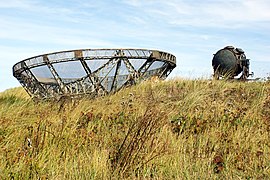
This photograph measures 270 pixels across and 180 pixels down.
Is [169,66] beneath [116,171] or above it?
above

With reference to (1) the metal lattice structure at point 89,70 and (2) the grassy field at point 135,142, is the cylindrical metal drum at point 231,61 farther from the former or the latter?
(2) the grassy field at point 135,142

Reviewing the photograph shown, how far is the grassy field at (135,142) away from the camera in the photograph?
4.58m

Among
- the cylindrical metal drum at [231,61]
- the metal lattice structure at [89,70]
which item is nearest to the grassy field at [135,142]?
the metal lattice structure at [89,70]

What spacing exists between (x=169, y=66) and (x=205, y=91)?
4551 millimetres

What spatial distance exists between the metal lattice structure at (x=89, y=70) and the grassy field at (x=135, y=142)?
410 centimetres

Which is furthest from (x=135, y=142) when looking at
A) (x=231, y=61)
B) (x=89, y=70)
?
(x=231, y=61)

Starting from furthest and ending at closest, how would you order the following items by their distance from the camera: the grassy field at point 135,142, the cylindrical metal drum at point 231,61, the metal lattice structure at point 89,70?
the cylindrical metal drum at point 231,61 < the metal lattice structure at point 89,70 < the grassy field at point 135,142

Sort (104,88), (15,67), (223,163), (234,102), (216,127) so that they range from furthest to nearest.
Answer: (15,67), (104,88), (234,102), (216,127), (223,163)

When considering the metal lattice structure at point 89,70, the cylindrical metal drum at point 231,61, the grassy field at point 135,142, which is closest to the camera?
the grassy field at point 135,142

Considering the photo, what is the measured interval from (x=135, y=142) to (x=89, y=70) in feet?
27.6

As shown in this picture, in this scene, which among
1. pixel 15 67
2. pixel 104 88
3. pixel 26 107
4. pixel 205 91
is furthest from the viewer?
pixel 15 67

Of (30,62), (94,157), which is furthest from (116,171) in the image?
(30,62)

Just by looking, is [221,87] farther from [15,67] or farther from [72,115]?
[15,67]

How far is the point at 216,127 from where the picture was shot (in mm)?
7082
